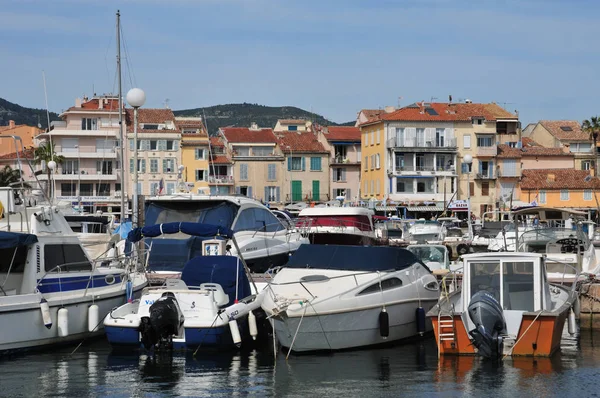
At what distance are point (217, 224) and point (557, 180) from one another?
64630mm

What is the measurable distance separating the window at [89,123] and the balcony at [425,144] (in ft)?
82.6

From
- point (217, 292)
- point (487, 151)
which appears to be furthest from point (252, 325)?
point (487, 151)

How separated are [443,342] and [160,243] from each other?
10094mm

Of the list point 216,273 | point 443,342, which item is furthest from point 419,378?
point 216,273

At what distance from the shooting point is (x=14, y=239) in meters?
18.8

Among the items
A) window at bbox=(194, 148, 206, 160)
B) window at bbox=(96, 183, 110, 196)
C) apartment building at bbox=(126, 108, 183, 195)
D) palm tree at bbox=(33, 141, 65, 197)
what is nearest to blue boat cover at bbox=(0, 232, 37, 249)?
palm tree at bbox=(33, 141, 65, 197)

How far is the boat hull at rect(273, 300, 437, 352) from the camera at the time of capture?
59.0ft

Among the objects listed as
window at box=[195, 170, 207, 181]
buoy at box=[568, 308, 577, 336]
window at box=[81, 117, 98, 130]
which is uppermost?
window at box=[81, 117, 98, 130]

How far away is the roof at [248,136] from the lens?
285 feet

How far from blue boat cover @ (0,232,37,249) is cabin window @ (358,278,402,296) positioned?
6673 millimetres

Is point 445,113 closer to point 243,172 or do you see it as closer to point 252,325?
point 243,172

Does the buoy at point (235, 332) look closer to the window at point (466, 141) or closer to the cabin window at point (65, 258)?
the cabin window at point (65, 258)

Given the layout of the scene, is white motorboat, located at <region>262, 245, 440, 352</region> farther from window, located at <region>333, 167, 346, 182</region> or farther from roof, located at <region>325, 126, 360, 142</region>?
roof, located at <region>325, 126, 360, 142</region>

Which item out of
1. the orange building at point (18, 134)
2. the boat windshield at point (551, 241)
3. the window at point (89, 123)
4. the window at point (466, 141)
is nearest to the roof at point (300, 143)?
the window at point (466, 141)
